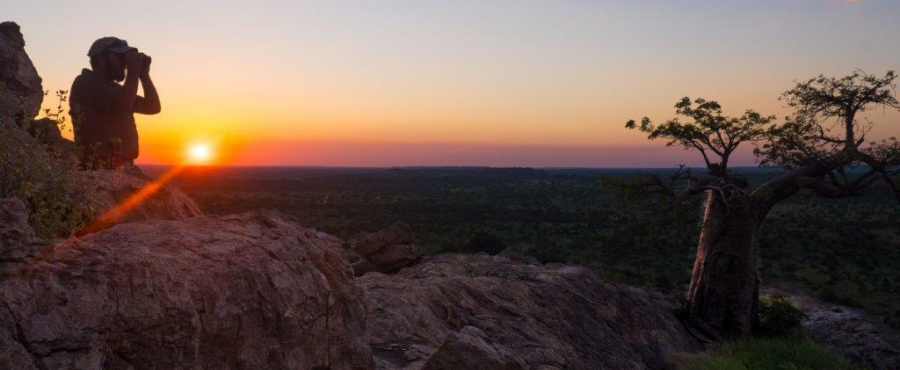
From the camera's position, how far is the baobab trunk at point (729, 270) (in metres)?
15.4

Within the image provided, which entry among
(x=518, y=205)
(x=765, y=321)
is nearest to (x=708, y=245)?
(x=765, y=321)

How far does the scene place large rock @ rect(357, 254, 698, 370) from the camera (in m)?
8.06

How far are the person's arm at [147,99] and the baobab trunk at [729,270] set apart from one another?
12540 millimetres

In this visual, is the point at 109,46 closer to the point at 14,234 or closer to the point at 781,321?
the point at 14,234

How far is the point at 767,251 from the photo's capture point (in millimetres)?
41594

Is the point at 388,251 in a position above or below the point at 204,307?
below

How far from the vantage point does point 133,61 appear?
785 centimetres

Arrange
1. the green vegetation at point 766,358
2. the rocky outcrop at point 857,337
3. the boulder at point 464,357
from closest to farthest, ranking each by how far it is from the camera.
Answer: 1. the boulder at point 464,357
2. the green vegetation at point 766,358
3. the rocky outcrop at point 857,337

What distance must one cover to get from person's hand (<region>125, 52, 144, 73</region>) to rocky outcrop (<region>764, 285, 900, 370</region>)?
15962mm

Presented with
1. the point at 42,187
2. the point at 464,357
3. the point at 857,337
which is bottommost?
the point at 857,337

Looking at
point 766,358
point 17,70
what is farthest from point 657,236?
point 17,70

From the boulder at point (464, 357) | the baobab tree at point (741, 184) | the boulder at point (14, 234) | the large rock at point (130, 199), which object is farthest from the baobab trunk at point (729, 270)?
the boulder at point (14, 234)

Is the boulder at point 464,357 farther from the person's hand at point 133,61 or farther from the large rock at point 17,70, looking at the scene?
the large rock at point 17,70

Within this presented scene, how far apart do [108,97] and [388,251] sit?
396 inches
